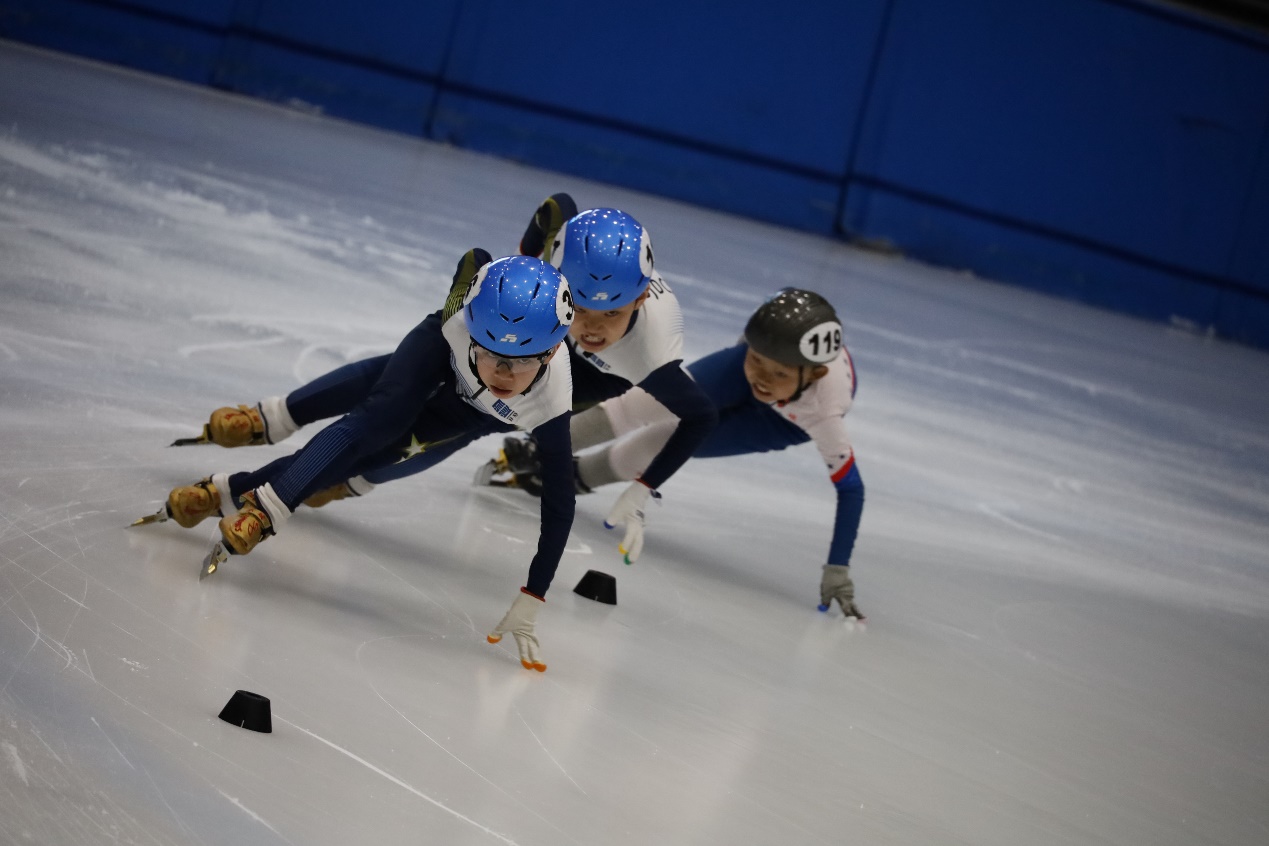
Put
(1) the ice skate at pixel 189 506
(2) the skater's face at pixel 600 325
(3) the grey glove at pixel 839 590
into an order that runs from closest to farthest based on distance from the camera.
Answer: (1) the ice skate at pixel 189 506, (2) the skater's face at pixel 600 325, (3) the grey glove at pixel 839 590

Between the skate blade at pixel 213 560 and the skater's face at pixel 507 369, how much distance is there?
76cm

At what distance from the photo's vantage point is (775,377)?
4566 millimetres

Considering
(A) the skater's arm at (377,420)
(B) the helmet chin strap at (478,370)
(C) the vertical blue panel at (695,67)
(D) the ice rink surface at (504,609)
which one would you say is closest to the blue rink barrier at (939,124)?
(C) the vertical blue panel at (695,67)

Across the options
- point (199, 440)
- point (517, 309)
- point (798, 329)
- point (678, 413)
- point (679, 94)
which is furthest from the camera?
point (679, 94)

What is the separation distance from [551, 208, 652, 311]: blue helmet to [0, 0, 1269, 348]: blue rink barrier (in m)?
13.4

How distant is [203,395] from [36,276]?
1.24 meters

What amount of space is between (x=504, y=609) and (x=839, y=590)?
51.4 inches

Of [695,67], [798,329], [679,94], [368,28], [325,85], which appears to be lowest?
[798,329]

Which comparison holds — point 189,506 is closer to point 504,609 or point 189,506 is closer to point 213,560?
point 213,560

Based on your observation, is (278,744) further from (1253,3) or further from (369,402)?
(1253,3)

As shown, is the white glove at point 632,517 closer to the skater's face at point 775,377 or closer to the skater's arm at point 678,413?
the skater's arm at point 678,413

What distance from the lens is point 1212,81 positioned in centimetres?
1838

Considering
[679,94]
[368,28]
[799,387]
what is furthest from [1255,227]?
[799,387]

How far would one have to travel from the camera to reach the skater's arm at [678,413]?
14.3 ft
